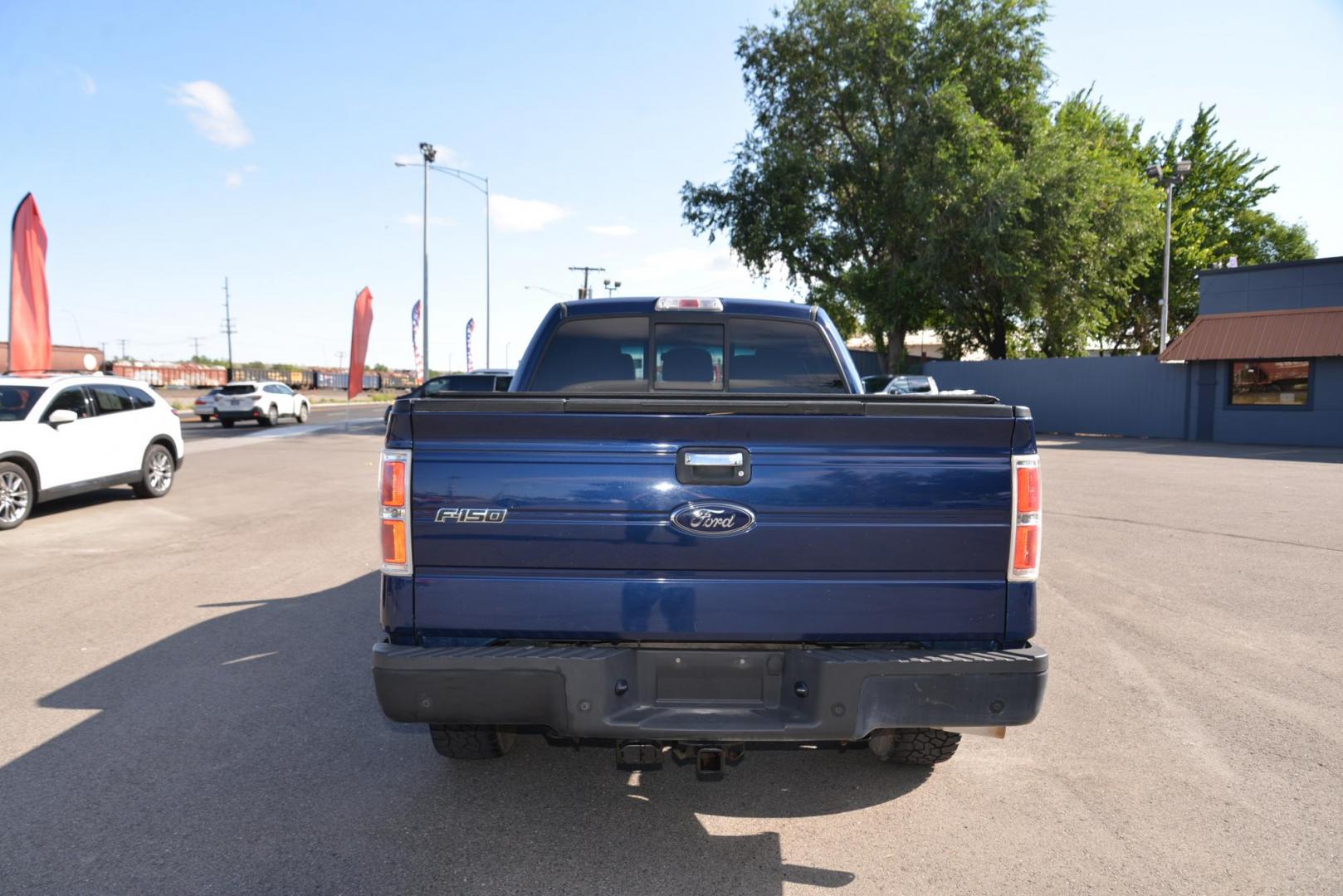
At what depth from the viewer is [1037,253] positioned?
32.4m

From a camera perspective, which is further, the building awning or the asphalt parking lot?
the building awning

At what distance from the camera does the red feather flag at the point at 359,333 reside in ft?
95.0

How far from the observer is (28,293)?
19688 millimetres

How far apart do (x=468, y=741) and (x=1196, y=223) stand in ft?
158

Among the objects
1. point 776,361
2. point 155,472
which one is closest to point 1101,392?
point 155,472

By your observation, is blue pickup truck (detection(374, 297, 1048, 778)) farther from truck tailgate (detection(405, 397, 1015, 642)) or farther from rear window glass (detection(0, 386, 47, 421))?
rear window glass (detection(0, 386, 47, 421))

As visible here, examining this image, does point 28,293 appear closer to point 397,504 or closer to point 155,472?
point 155,472

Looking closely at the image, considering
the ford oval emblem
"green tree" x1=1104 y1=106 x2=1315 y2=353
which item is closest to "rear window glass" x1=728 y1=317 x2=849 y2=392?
the ford oval emblem

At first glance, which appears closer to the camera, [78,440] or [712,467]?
[712,467]

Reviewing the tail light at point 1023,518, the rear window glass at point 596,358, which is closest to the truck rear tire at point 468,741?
the rear window glass at point 596,358

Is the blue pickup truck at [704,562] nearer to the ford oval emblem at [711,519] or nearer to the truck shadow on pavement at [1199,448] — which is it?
the ford oval emblem at [711,519]

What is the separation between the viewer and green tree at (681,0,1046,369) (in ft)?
105

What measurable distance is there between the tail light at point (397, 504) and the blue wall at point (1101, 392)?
2914cm

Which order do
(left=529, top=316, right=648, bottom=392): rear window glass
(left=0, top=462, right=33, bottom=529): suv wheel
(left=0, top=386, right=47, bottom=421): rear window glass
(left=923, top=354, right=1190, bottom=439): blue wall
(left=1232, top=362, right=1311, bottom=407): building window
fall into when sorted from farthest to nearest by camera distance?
1. (left=923, top=354, right=1190, bottom=439): blue wall
2. (left=1232, top=362, right=1311, bottom=407): building window
3. (left=0, top=386, right=47, bottom=421): rear window glass
4. (left=0, top=462, right=33, bottom=529): suv wheel
5. (left=529, top=316, right=648, bottom=392): rear window glass
